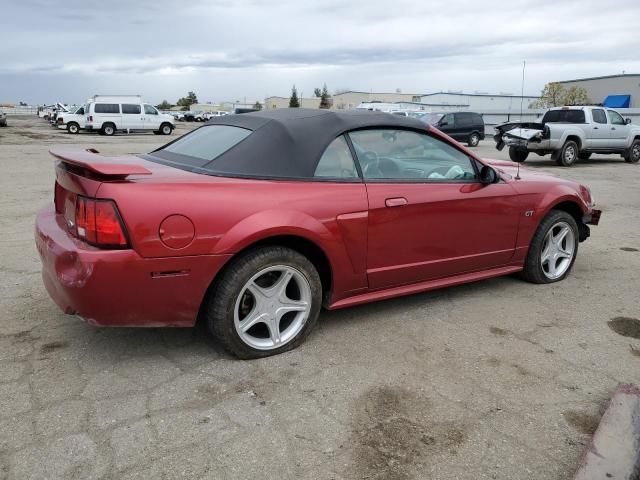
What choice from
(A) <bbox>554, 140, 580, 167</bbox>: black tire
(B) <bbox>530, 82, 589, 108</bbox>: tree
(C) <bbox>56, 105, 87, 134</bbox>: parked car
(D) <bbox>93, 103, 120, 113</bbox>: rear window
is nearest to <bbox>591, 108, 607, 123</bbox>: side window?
(A) <bbox>554, 140, 580, 167</bbox>: black tire

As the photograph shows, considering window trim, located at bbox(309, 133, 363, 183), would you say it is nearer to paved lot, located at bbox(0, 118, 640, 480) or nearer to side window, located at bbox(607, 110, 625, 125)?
paved lot, located at bbox(0, 118, 640, 480)

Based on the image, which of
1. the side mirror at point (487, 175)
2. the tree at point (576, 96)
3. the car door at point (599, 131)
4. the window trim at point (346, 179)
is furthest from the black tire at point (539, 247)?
the tree at point (576, 96)

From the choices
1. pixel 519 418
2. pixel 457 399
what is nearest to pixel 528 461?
pixel 519 418

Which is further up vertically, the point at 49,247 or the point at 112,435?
the point at 49,247

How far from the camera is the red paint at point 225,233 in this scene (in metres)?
2.77

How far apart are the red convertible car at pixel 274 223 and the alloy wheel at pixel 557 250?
0.97 feet

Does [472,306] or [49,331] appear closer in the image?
[49,331]

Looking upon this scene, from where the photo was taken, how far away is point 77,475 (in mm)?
2207

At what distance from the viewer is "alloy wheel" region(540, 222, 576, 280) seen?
4.65 metres

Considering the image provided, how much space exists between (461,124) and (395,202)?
2233 centimetres

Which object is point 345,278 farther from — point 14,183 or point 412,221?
point 14,183

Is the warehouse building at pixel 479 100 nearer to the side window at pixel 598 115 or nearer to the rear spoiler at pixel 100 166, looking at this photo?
the side window at pixel 598 115

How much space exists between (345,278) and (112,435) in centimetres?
161

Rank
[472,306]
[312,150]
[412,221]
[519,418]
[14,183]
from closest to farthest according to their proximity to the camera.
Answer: [519,418] < [312,150] < [412,221] < [472,306] < [14,183]
